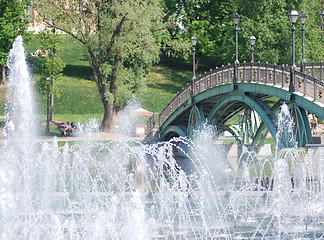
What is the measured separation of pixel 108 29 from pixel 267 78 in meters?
18.3

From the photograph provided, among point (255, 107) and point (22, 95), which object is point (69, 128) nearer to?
point (22, 95)

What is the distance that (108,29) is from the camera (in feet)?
160

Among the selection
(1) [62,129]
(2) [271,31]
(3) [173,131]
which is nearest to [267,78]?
(3) [173,131]

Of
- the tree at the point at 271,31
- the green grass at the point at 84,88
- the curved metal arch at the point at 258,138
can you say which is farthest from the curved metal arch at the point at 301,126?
the tree at the point at 271,31

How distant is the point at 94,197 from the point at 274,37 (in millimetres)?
32996

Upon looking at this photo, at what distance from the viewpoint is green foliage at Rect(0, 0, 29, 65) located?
62.1 metres

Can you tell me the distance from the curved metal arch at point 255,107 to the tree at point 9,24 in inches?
1060

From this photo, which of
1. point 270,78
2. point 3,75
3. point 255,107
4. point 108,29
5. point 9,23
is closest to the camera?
point 270,78

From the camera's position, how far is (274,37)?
59.1 meters

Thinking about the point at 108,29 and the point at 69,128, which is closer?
the point at 108,29

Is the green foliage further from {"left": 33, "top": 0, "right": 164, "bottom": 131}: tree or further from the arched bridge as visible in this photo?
the arched bridge

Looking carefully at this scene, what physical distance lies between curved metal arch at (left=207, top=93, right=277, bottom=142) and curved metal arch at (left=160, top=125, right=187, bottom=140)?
14.3ft

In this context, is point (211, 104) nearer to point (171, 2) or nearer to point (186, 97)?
point (186, 97)

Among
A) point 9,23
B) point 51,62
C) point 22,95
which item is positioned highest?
point 9,23
